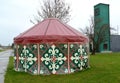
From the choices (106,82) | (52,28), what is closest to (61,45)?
(52,28)

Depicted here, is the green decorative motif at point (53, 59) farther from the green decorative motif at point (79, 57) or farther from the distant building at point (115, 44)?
the distant building at point (115, 44)

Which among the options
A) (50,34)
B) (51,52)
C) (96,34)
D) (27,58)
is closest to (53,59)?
(51,52)

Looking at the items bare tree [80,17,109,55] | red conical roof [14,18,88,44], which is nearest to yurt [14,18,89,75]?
red conical roof [14,18,88,44]

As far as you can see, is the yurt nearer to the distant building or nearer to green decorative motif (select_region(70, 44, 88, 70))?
green decorative motif (select_region(70, 44, 88, 70))

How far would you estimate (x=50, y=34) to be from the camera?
1474 centimetres

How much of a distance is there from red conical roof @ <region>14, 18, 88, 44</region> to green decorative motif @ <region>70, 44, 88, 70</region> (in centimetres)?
52

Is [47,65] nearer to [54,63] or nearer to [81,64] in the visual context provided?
[54,63]

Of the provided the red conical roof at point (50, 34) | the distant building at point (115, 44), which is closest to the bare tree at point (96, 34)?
the distant building at point (115, 44)

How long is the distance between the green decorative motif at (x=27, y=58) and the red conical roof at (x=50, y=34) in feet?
1.66

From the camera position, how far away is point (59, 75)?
1385 centimetres

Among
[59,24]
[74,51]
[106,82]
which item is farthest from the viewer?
[59,24]

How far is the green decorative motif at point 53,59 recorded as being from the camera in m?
14.3

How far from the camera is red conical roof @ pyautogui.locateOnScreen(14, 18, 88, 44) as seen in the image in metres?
14.5

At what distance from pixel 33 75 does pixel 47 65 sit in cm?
86
